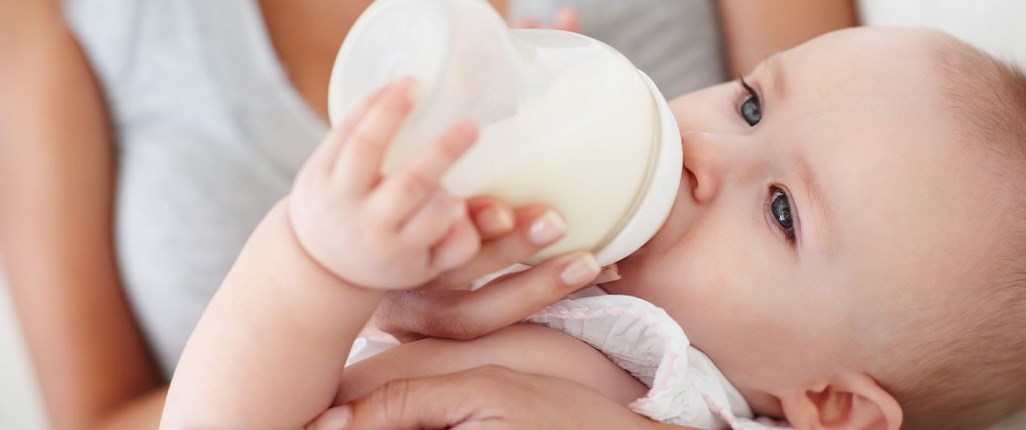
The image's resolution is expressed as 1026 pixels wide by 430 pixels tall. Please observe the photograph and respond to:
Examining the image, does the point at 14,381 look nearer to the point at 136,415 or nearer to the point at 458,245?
the point at 136,415

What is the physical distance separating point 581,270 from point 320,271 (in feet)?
0.74

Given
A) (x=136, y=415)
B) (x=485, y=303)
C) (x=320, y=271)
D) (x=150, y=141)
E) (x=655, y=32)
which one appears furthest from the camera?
(x=655, y=32)

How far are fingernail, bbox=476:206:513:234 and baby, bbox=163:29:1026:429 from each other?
7.6 inches

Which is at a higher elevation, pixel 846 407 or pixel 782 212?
pixel 782 212

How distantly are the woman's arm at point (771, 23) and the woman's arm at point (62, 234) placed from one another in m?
1.09

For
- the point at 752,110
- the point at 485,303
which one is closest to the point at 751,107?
the point at 752,110

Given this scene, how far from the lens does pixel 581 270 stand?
0.73 meters

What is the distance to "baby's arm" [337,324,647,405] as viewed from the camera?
836mm

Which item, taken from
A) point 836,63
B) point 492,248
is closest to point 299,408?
point 492,248

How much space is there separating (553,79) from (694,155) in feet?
0.84

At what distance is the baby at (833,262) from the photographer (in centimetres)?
85

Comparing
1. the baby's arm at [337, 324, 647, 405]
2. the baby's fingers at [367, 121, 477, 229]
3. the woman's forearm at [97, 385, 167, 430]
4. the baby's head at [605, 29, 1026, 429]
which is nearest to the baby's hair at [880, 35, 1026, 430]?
the baby's head at [605, 29, 1026, 429]

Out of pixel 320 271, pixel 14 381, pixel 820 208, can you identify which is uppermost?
pixel 320 271

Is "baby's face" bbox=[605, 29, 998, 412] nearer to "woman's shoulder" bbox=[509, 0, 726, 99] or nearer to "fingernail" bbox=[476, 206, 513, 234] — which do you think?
"fingernail" bbox=[476, 206, 513, 234]
